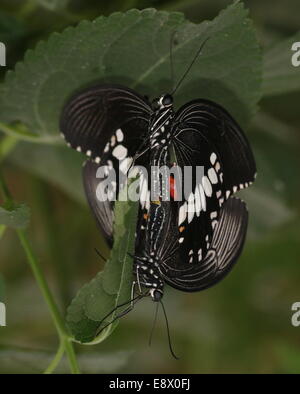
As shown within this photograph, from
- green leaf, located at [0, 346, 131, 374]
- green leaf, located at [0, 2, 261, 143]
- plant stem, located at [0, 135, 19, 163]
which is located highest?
plant stem, located at [0, 135, 19, 163]

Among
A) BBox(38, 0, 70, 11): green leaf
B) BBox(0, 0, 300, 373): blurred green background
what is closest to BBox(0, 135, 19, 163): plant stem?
BBox(0, 0, 300, 373): blurred green background

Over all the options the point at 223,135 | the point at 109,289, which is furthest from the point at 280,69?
the point at 109,289

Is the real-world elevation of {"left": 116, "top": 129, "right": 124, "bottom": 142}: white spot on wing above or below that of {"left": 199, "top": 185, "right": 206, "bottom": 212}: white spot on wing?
above

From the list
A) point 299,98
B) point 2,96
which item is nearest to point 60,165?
point 2,96

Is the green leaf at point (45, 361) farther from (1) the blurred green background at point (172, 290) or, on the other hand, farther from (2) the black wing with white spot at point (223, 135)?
(2) the black wing with white spot at point (223, 135)

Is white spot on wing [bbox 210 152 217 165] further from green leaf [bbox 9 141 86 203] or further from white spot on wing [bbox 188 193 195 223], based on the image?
green leaf [bbox 9 141 86 203]

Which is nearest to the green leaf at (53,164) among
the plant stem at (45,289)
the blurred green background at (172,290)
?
the blurred green background at (172,290)
